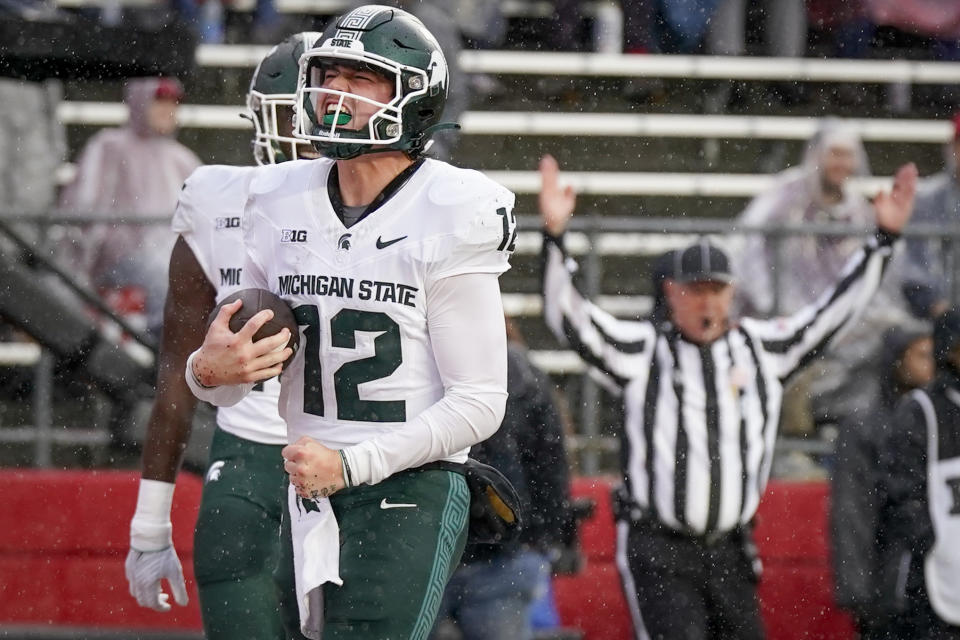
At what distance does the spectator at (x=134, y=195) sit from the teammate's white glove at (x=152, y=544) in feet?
9.87

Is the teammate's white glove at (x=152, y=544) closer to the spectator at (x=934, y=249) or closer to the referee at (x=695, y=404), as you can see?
the referee at (x=695, y=404)

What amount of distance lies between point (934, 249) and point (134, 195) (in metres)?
3.57

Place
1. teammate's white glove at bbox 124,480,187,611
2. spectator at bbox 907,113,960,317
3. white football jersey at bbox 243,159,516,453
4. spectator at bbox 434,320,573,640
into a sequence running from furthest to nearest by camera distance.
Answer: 1. spectator at bbox 907,113,960,317
2. spectator at bbox 434,320,573,640
3. teammate's white glove at bbox 124,480,187,611
4. white football jersey at bbox 243,159,516,453

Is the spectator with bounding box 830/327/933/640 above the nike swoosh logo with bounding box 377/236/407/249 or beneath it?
beneath

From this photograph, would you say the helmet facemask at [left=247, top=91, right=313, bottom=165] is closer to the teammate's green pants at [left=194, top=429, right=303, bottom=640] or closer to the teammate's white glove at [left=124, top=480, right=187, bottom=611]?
the teammate's green pants at [left=194, top=429, right=303, bottom=640]

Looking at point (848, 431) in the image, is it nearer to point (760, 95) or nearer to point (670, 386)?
point (670, 386)

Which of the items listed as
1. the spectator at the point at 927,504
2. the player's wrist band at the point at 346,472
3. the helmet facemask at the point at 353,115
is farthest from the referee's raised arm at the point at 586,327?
the player's wrist band at the point at 346,472

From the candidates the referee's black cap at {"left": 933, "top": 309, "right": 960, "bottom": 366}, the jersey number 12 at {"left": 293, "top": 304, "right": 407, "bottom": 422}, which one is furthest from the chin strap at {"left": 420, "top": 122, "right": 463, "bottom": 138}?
the referee's black cap at {"left": 933, "top": 309, "right": 960, "bottom": 366}

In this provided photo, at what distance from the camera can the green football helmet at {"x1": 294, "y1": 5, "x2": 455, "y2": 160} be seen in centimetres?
334

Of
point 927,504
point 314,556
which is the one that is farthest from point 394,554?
point 927,504

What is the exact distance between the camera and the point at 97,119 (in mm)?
9000

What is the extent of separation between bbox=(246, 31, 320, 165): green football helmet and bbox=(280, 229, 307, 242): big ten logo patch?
944mm

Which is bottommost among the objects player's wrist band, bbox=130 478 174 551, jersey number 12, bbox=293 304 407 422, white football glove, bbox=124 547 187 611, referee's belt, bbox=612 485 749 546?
referee's belt, bbox=612 485 749 546

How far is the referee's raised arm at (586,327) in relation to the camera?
234 inches
